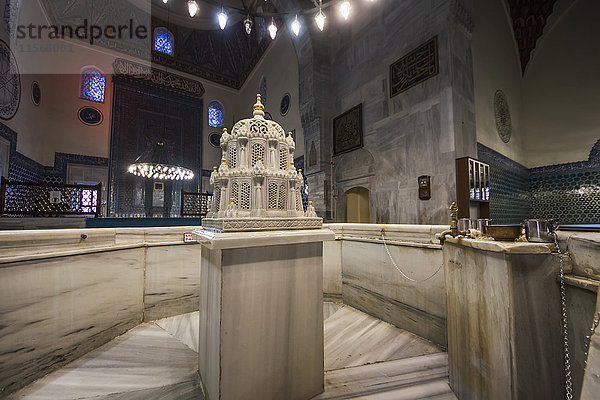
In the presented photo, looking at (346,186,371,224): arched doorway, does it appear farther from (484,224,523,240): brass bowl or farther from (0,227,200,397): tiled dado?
(484,224,523,240): brass bowl

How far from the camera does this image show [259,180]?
72.1 inches

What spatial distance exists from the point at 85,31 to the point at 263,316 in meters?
14.4

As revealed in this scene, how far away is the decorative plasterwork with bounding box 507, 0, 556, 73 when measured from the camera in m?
6.34

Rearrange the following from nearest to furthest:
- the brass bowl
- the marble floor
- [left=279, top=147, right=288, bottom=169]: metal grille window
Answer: the brass bowl, the marble floor, [left=279, top=147, right=288, bottom=169]: metal grille window

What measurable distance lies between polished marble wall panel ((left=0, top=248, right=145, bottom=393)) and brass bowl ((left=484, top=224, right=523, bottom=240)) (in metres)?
3.32

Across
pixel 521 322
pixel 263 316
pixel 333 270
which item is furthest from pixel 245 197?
pixel 333 270

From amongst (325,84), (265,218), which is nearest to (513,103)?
(325,84)

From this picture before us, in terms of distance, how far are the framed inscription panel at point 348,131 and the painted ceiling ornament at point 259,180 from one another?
468 centimetres

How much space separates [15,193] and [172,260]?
399cm

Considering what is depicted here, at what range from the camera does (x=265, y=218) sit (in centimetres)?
167

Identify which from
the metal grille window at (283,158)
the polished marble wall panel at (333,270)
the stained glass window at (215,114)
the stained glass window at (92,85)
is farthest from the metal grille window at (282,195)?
the stained glass window at (215,114)

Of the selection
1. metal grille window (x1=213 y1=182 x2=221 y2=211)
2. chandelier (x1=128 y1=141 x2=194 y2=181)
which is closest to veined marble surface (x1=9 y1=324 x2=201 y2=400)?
metal grille window (x1=213 y1=182 x2=221 y2=211)

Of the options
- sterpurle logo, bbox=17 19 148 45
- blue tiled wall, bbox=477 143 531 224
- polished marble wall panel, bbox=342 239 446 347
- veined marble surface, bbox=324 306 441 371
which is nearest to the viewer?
veined marble surface, bbox=324 306 441 371

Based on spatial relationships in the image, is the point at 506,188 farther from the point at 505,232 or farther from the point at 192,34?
the point at 192,34
